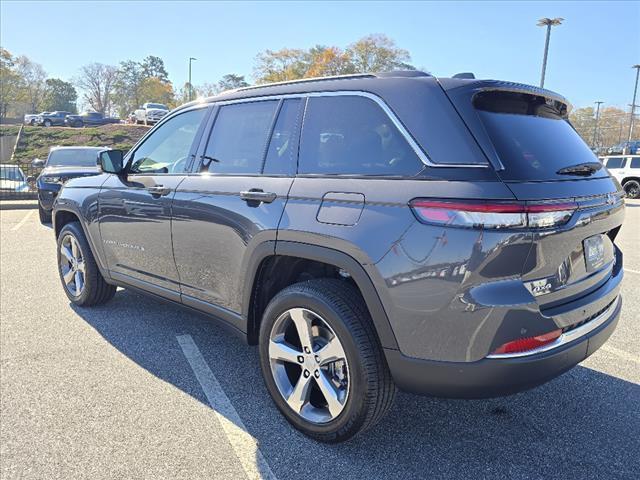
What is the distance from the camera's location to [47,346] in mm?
3770

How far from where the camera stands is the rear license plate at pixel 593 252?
90.4 inches

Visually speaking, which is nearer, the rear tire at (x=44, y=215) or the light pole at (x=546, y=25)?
the rear tire at (x=44, y=215)

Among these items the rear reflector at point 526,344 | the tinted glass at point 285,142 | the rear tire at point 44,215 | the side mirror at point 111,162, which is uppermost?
the tinted glass at point 285,142

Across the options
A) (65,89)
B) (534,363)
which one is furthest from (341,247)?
(65,89)

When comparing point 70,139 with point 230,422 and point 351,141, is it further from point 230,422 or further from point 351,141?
point 351,141

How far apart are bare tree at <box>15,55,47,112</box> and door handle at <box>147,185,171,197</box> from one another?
83707mm

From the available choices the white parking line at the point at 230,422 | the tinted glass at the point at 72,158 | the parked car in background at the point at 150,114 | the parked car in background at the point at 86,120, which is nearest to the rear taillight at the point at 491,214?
the white parking line at the point at 230,422

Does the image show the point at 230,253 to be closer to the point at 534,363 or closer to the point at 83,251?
the point at 534,363

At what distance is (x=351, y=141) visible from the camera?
2.49 metres

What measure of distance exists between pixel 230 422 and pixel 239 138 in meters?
1.72

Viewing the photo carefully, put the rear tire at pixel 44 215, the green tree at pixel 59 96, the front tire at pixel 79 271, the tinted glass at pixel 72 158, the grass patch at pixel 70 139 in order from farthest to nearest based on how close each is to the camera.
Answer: the green tree at pixel 59 96 < the grass patch at pixel 70 139 < the tinted glass at pixel 72 158 < the rear tire at pixel 44 215 < the front tire at pixel 79 271

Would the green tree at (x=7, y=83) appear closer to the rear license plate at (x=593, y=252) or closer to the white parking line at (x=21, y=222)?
the white parking line at (x=21, y=222)

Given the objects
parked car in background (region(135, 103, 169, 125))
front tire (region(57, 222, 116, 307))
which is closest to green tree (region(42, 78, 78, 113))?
parked car in background (region(135, 103, 169, 125))

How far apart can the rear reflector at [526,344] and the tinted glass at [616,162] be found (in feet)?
75.1
